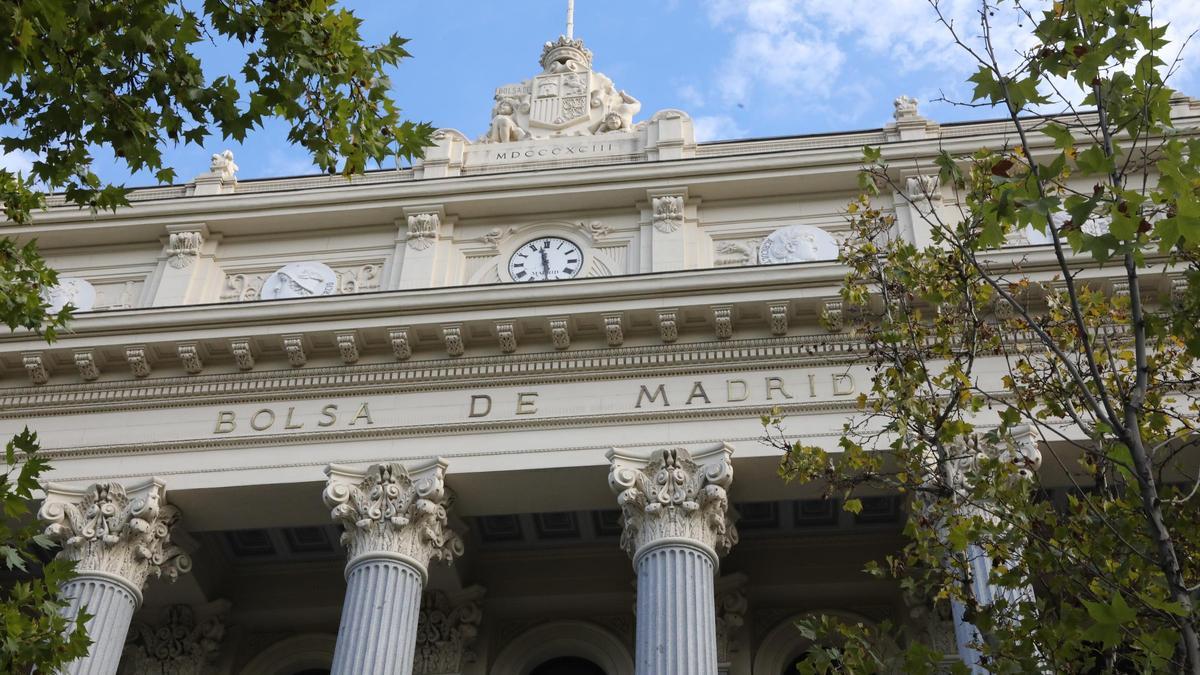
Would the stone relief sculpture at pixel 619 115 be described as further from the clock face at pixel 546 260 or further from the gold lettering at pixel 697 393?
the gold lettering at pixel 697 393

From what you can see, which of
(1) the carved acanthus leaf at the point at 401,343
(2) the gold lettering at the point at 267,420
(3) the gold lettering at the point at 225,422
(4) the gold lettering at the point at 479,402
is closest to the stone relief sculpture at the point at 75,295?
(3) the gold lettering at the point at 225,422

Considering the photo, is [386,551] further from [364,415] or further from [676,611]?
[676,611]

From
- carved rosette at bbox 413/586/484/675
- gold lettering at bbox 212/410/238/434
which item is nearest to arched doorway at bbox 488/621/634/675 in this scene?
carved rosette at bbox 413/586/484/675

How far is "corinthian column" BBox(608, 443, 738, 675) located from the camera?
1745 centimetres

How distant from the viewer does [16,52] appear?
1133cm

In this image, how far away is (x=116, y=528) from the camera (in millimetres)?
20000

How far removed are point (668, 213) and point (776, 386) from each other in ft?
14.7

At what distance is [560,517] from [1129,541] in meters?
12.8

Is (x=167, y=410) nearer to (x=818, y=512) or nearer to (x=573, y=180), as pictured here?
(x=573, y=180)

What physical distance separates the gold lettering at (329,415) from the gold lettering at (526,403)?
2.79 meters

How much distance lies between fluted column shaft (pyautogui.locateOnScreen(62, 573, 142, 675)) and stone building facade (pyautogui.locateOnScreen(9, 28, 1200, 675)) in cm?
4

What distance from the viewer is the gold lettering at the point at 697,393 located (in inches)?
795

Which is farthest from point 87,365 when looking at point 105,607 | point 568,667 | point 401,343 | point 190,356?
point 568,667

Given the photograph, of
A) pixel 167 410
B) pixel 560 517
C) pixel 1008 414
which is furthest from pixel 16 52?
pixel 560 517
